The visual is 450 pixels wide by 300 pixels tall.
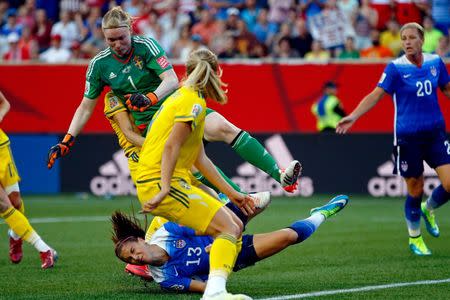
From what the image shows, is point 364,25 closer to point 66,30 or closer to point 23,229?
point 66,30

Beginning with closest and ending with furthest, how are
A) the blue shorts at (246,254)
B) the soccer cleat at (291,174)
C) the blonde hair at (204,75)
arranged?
the blonde hair at (204,75) → the blue shorts at (246,254) → the soccer cleat at (291,174)

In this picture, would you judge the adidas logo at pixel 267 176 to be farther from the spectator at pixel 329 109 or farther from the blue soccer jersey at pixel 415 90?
the blue soccer jersey at pixel 415 90

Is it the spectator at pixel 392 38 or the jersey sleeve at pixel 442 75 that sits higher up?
the jersey sleeve at pixel 442 75

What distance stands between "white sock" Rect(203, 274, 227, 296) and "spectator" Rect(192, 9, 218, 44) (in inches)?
603

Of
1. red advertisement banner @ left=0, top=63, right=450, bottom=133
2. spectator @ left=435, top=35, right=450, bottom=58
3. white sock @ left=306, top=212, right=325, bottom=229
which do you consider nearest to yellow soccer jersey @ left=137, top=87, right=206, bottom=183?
white sock @ left=306, top=212, right=325, bottom=229

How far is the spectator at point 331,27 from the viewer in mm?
22312

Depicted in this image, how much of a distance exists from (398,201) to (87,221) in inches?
249

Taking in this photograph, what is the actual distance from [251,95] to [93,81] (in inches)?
468

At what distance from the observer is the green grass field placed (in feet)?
30.3

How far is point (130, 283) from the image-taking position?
9.98 m

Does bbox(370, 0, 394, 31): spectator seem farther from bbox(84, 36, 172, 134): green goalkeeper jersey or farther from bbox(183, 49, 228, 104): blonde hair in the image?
bbox(183, 49, 228, 104): blonde hair

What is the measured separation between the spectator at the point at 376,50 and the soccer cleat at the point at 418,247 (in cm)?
1042

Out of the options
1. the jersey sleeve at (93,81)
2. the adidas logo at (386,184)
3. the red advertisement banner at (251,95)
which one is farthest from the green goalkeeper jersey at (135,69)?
the red advertisement banner at (251,95)

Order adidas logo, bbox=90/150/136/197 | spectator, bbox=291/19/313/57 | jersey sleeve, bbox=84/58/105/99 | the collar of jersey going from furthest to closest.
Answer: spectator, bbox=291/19/313/57 → adidas logo, bbox=90/150/136/197 → jersey sleeve, bbox=84/58/105/99 → the collar of jersey
